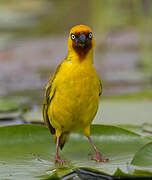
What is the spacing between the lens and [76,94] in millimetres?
2973

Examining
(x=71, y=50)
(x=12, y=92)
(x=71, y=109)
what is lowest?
(x=12, y=92)

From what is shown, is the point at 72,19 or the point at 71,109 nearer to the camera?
the point at 71,109

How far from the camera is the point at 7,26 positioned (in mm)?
11820

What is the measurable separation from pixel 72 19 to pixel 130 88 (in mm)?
6273

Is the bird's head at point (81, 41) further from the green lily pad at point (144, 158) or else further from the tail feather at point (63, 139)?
the green lily pad at point (144, 158)

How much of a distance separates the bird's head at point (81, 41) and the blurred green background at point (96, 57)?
3.40ft

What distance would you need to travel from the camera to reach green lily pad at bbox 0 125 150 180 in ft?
8.89

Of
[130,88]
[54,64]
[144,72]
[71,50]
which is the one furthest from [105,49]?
[71,50]

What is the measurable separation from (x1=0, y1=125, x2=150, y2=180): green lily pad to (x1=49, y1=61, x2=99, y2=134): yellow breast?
21 cm

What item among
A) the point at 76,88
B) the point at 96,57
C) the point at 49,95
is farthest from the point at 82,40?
the point at 96,57

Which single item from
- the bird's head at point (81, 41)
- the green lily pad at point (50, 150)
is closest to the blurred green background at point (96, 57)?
the green lily pad at point (50, 150)

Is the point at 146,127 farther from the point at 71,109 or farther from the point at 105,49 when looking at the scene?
the point at 105,49

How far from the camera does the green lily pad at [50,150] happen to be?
2.71 m

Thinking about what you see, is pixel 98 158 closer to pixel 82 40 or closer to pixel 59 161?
pixel 59 161
